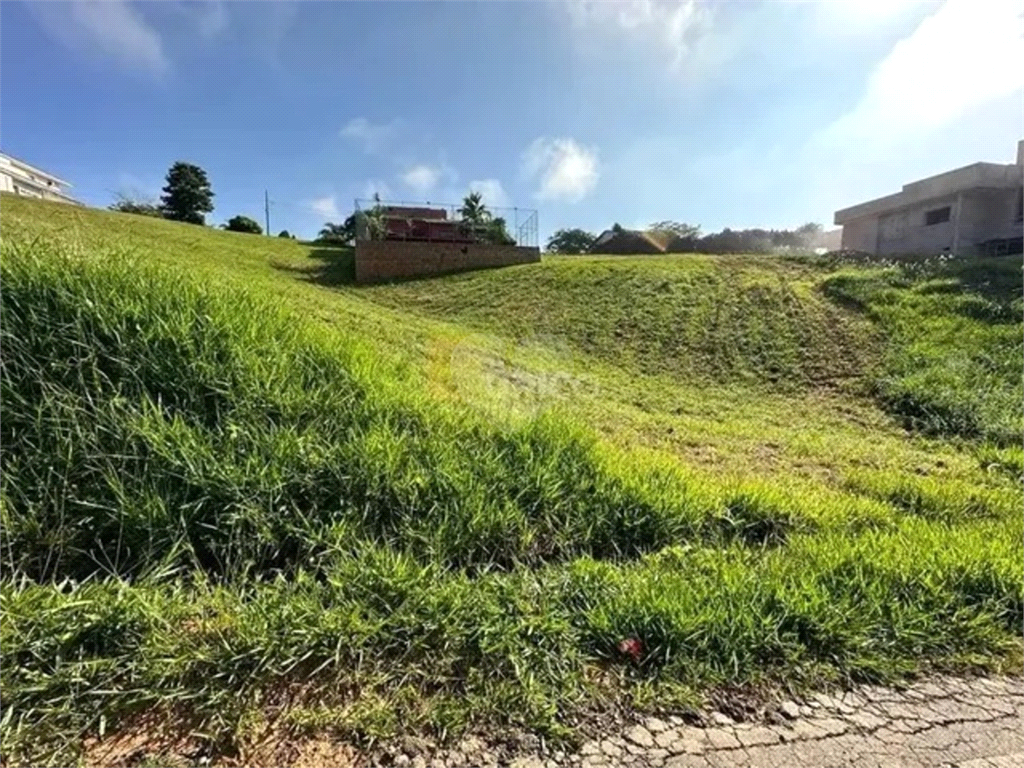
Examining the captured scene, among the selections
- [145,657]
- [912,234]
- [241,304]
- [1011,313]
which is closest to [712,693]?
[145,657]

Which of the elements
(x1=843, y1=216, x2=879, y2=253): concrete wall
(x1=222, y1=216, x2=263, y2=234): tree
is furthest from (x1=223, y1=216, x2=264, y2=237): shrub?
(x1=843, y1=216, x2=879, y2=253): concrete wall

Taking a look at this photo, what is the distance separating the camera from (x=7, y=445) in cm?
249

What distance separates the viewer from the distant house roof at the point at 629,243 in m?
32.1

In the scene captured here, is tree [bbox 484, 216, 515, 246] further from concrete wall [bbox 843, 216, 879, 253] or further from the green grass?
the green grass

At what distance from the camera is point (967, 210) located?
20.5 metres

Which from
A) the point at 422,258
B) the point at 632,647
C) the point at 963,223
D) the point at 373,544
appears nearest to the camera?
the point at 632,647

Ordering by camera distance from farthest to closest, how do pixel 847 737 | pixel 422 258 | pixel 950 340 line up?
1. pixel 422 258
2. pixel 950 340
3. pixel 847 737

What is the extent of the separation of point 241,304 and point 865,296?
11.7m

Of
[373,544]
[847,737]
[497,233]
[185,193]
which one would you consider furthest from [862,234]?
[185,193]

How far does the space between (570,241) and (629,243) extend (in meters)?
12.4

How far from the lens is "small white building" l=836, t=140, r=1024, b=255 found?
19641 mm

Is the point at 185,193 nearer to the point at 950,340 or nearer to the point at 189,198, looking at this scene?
the point at 189,198

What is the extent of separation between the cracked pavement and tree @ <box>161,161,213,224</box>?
41686 mm

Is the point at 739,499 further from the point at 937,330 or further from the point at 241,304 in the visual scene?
the point at 937,330
